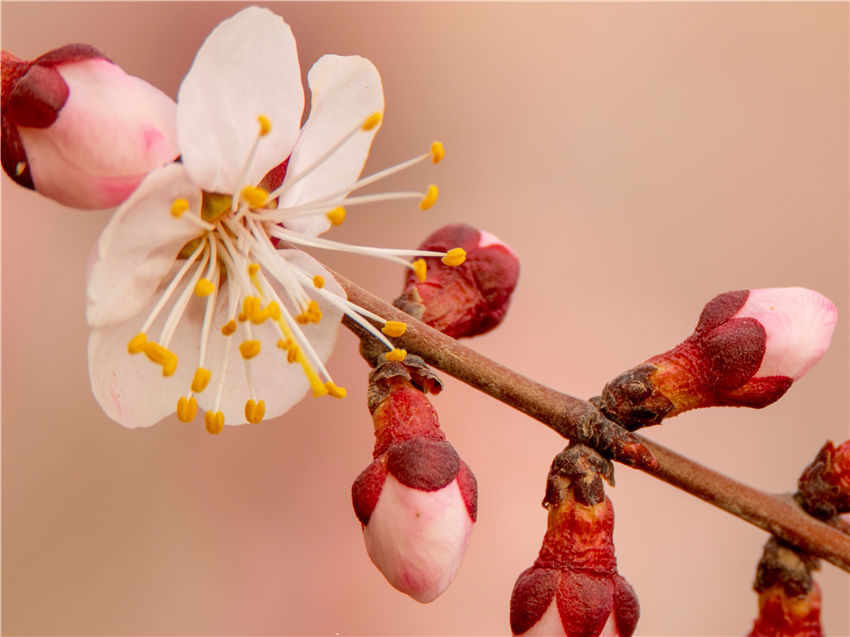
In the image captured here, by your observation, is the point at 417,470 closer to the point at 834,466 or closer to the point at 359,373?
the point at 834,466

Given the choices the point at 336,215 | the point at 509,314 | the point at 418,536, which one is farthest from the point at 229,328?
the point at 509,314

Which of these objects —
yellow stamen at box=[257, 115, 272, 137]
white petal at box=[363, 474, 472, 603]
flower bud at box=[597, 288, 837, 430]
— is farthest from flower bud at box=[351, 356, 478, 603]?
yellow stamen at box=[257, 115, 272, 137]

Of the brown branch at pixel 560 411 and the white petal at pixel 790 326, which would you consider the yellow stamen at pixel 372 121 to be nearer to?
the brown branch at pixel 560 411

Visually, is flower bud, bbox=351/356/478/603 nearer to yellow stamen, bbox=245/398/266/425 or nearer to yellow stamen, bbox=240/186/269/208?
yellow stamen, bbox=245/398/266/425

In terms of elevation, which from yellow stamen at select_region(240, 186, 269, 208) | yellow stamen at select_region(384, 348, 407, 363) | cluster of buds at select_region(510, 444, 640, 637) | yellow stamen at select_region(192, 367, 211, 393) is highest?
yellow stamen at select_region(240, 186, 269, 208)

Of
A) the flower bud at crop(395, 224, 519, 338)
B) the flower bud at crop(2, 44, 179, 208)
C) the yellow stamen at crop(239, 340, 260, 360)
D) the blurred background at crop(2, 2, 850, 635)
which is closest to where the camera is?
the flower bud at crop(2, 44, 179, 208)

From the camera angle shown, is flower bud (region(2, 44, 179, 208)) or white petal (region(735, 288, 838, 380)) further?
white petal (region(735, 288, 838, 380))

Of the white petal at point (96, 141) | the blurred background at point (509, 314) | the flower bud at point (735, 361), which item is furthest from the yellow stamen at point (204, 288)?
the blurred background at point (509, 314)
